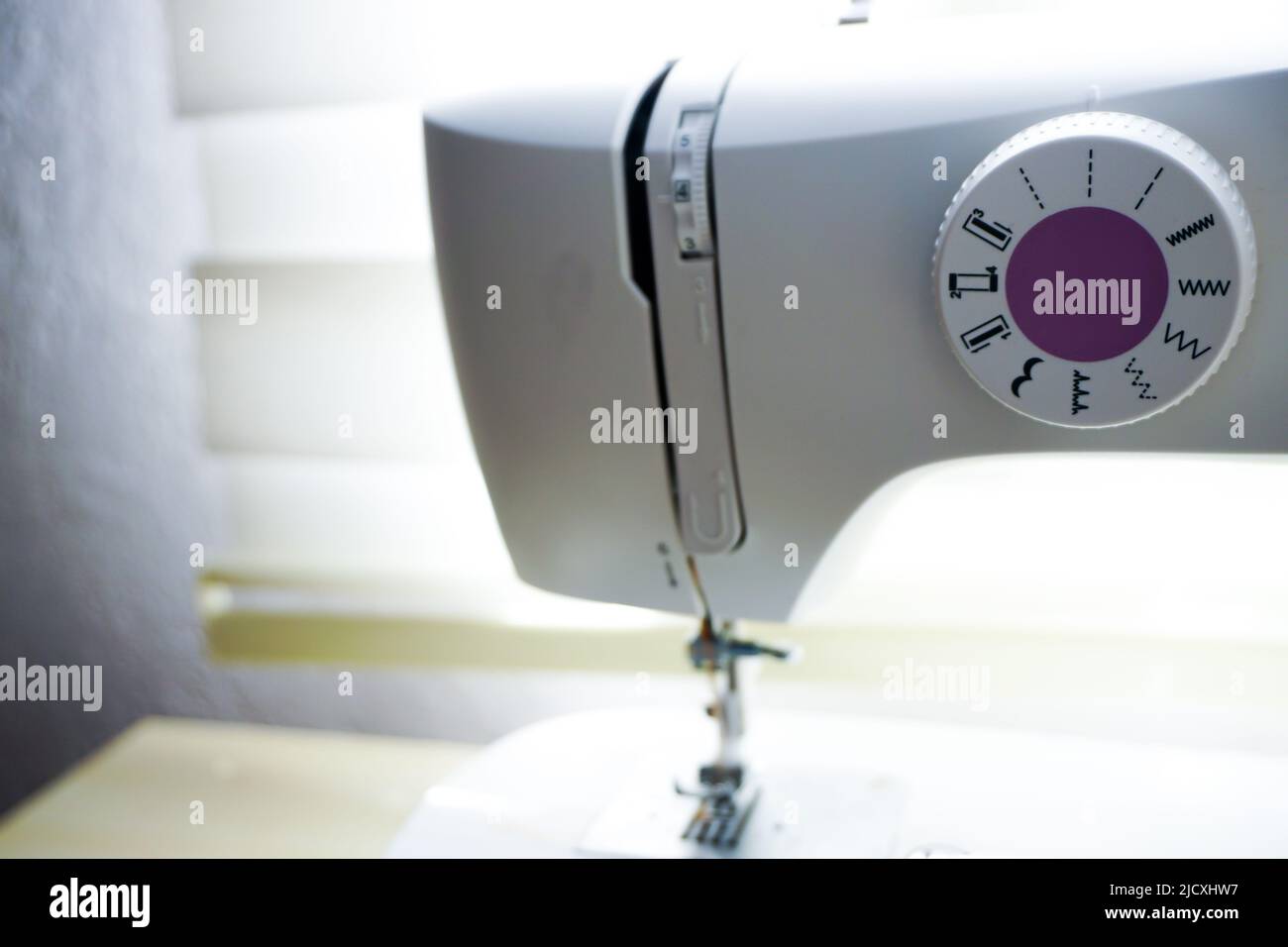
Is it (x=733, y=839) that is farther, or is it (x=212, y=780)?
(x=212, y=780)

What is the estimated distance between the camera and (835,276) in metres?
0.65

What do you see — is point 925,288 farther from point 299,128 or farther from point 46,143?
point 46,143

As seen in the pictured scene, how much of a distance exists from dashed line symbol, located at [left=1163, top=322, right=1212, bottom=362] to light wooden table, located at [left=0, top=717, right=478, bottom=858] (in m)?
0.72

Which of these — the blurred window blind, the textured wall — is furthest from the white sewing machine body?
the textured wall

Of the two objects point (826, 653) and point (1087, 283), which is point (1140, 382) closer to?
point (1087, 283)

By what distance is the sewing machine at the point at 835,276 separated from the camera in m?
0.58

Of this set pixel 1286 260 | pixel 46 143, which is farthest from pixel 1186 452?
pixel 46 143

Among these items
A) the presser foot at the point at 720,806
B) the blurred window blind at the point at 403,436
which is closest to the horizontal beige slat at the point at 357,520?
the blurred window blind at the point at 403,436

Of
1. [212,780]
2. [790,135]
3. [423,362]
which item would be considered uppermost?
[790,135]

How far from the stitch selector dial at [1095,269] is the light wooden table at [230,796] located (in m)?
0.67

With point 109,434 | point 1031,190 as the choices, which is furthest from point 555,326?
point 109,434

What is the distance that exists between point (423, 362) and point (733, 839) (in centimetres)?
64

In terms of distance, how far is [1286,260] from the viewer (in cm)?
59

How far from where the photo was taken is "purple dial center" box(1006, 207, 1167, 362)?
59 centimetres
